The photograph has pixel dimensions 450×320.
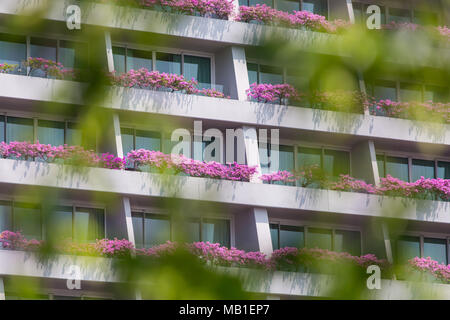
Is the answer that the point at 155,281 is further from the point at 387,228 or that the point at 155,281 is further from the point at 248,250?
the point at 248,250

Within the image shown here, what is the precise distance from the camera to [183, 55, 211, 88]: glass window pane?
2477 cm

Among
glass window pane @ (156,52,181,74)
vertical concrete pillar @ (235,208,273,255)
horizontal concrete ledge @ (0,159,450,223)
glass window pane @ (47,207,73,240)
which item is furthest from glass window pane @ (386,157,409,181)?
glass window pane @ (47,207,73,240)

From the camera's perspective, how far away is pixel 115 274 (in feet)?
11.3

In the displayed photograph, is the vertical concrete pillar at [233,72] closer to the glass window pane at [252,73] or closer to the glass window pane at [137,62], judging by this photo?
the glass window pane at [252,73]

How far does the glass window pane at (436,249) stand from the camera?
82.7 feet

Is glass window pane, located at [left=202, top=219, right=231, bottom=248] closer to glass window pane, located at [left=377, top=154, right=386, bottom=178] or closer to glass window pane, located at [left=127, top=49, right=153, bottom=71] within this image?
glass window pane, located at [left=127, top=49, right=153, bottom=71]

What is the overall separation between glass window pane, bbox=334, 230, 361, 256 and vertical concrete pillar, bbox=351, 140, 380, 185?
1.40 m

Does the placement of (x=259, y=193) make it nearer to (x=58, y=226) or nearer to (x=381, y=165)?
→ (x=381, y=165)

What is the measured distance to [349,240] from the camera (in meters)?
24.9

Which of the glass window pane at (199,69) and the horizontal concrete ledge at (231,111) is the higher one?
the glass window pane at (199,69)

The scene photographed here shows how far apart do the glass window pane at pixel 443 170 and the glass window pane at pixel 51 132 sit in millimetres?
9740

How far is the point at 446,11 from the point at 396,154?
22525mm

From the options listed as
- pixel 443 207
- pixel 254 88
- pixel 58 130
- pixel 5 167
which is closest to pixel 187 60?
pixel 254 88

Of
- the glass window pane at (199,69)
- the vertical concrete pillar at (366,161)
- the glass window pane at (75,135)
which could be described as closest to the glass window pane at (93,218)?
the glass window pane at (199,69)
